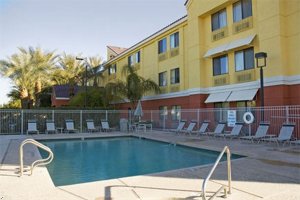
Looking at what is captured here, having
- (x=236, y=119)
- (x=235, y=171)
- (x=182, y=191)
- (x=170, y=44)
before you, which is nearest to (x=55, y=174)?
(x=182, y=191)

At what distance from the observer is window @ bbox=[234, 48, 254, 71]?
20.0 meters

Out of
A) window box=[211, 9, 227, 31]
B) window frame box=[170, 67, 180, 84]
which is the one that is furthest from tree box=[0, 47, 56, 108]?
window box=[211, 9, 227, 31]

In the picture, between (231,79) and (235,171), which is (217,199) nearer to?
(235,171)

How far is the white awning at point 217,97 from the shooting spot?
21281mm

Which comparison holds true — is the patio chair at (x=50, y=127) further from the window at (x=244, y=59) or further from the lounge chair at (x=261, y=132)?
the lounge chair at (x=261, y=132)

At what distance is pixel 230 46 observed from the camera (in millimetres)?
20609

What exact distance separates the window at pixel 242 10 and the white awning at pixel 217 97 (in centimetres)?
539

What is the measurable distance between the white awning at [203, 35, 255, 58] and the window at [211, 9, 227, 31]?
5.78 feet

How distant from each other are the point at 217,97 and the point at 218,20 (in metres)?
6.04

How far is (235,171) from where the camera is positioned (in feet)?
28.8

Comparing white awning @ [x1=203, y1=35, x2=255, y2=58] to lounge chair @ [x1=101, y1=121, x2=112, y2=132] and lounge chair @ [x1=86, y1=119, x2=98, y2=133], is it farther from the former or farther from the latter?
lounge chair @ [x1=86, y1=119, x2=98, y2=133]

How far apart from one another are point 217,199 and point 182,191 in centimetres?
90

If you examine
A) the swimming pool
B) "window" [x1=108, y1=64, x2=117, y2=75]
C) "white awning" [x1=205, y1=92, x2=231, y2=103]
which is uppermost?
"window" [x1=108, y1=64, x2=117, y2=75]

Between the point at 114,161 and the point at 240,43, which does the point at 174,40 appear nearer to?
the point at 240,43
